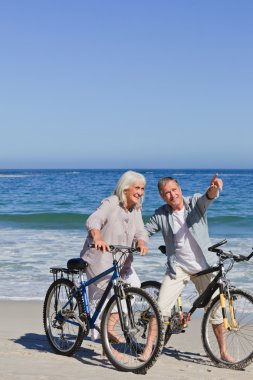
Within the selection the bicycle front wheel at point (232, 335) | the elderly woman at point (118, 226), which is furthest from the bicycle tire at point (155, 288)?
the bicycle front wheel at point (232, 335)

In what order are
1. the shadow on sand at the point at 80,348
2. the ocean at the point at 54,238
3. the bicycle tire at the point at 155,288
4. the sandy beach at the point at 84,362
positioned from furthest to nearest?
the ocean at the point at 54,238 → the bicycle tire at the point at 155,288 → the shadow on sand at the point at 80,348 → the sandy beach at the point at 84,362

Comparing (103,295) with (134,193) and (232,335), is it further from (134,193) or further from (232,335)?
(232,335)

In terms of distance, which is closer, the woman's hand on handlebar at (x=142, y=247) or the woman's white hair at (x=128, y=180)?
the woman's hand on handlebar at (x=142, y=247)

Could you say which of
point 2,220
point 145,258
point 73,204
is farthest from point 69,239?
point 73,204

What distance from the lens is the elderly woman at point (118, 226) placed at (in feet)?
16.9

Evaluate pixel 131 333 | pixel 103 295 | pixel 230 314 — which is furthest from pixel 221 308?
pixel 103 295

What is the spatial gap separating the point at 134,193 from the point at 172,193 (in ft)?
0.96

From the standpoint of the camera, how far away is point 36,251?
1344cm

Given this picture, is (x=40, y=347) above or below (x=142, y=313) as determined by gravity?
below

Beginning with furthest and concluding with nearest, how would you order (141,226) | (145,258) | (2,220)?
(2,220)
(145,258)
(141,226)

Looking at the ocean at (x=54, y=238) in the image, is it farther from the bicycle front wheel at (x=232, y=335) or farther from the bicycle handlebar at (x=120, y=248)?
the bicycle handlebar at (x=120, y=248)

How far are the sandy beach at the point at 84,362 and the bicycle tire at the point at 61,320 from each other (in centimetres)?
10

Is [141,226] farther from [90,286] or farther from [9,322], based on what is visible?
[9,322]

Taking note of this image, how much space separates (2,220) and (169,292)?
62.2 ft
